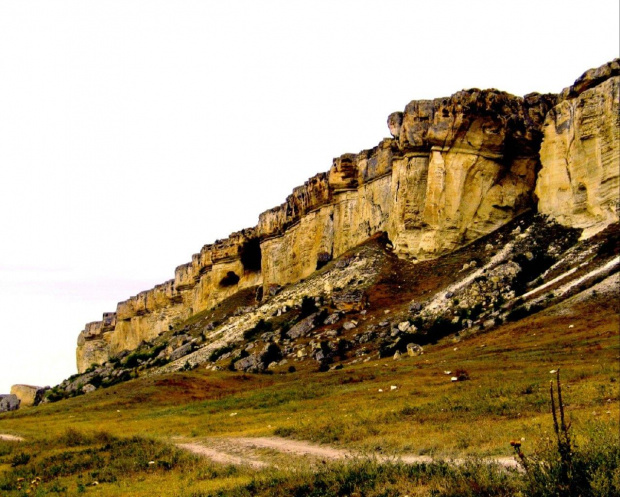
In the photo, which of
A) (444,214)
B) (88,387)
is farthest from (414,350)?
(88,387)

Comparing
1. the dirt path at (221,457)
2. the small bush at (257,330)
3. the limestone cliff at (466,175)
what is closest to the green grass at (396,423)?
the dirt path at (221,457)

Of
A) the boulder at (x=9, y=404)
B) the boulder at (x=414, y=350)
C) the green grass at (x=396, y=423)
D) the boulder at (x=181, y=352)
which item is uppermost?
the boulder at (x=181, y=352)

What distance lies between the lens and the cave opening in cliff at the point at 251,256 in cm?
8138

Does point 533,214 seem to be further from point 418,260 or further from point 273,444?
point 273,444

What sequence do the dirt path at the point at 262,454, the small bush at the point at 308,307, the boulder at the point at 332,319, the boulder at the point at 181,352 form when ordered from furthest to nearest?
the boulder at the point at 181,352
the small bush at the point at 308,307
the boulder at the point at 332,319
the dirt path at the point at 262,454

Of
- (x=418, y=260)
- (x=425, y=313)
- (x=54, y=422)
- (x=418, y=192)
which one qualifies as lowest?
(x=54, y=422)

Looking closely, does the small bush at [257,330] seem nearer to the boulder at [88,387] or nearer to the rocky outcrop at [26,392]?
the boulder at [88,387]

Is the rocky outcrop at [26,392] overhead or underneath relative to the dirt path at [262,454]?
underneath

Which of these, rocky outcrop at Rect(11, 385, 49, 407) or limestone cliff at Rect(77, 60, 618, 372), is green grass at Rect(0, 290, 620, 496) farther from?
rocky outcrop at Rect(11, 385, 49, 407)

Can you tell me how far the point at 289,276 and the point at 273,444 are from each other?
53.3m

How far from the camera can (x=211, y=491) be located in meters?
8.83

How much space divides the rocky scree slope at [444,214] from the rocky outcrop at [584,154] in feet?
0.30

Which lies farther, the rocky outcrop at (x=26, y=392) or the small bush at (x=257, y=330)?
the rocky outcrop at (x=26, y=392)

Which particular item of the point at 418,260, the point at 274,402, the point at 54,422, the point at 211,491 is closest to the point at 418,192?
the point at 418,260
